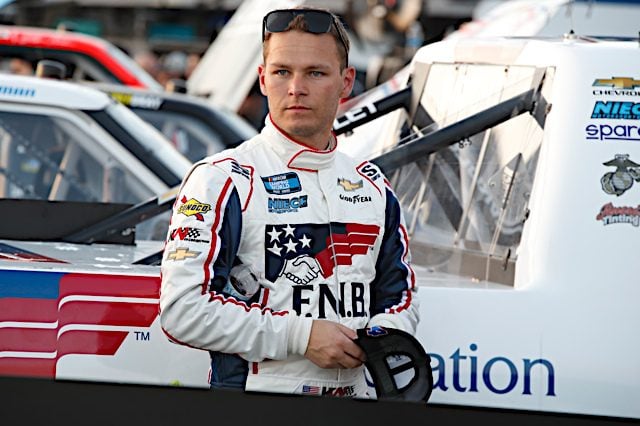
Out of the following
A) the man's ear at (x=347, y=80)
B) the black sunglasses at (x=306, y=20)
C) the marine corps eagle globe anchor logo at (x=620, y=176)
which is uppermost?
the black sunglasses at (x=306, y=20)

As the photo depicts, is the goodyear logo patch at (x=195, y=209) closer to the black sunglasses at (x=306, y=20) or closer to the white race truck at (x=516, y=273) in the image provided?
the black sunglasses at (x=306, y=20)

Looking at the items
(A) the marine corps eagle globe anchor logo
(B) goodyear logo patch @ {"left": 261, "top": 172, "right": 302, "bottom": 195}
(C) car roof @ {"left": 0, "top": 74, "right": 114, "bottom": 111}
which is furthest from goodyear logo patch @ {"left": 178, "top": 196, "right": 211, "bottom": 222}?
(C) car roof @ {"left": 0, "top": 74, "right": 114, "bottom": 111}

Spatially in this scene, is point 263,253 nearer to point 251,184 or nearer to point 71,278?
point 251,184

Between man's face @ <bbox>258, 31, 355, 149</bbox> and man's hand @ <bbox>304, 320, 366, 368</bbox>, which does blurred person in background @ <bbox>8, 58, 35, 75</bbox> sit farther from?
man's hand @ <bbox>304, 320, 366, 368</bbox>

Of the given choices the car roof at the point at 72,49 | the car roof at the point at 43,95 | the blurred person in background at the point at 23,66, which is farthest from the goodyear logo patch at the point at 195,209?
the blurred person in background at the point at 23,66

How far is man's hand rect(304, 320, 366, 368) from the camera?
8.56 ft

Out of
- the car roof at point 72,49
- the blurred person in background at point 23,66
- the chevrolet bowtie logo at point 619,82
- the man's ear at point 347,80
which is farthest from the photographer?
the blurred person in background at point 23,66

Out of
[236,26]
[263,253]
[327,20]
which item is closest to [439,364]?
[263,253]

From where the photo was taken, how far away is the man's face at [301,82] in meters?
2.75

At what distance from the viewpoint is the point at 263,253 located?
8.87 ft

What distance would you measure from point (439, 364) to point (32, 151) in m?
3.26

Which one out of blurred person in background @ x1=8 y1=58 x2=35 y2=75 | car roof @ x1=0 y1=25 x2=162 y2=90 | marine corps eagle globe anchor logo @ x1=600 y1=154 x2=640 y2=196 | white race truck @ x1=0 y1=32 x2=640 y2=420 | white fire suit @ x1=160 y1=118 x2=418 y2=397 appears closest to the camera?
white fire suit @ x1=160 y1=118 x2=418 y2=397

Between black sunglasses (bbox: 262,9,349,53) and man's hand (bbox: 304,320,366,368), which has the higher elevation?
black sunglasses (bbox: 262,9,349,53)

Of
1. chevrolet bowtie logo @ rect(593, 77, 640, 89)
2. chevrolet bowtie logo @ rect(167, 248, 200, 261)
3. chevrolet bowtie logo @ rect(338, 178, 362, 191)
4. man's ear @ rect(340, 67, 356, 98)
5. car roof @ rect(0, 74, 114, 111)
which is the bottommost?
chevrolet bowtie logo @ rect(167, 248, 200, 261)
